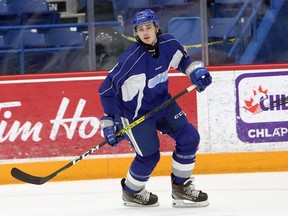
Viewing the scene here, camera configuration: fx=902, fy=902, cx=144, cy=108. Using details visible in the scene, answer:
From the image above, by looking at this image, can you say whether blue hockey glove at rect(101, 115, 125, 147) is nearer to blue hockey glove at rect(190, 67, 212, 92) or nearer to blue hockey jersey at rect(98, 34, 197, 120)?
blue hockey jersey at rect(98, 34, 197, 120)

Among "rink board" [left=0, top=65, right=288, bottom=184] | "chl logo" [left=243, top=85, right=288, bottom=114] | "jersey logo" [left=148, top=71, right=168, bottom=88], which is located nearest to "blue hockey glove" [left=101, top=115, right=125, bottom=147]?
"jersey logo" [left=148, top=71, right=168, bottom=88]

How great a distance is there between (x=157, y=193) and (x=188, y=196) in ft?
1.66

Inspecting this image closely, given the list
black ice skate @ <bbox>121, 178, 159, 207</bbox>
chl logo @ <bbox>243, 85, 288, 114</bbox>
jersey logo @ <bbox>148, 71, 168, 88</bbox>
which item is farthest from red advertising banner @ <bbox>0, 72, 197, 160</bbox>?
jersey logo @ <bbox>148, 71, 168, 88</bbox>

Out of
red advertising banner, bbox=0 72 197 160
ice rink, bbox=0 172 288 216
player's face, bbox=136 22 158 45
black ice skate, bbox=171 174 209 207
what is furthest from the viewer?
red advertising banner, bbox=0 72 197 160

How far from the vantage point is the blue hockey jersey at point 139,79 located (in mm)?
4316

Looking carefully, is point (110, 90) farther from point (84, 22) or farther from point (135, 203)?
point (84, 22)

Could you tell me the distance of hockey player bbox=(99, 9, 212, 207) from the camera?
4.32 metres

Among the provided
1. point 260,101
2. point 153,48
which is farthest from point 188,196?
point 260,101

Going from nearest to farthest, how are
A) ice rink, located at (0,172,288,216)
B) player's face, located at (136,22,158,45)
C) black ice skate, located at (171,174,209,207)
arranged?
player's face, located at (136,22,158,45), ice rink, located at (0,172,288,216), black ice skate, located at (171,174,209,207)

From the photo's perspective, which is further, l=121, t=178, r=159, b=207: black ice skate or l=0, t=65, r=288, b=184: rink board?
l=0, t=65, r=288, b=184: rink board

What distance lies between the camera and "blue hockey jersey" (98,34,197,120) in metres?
4.32

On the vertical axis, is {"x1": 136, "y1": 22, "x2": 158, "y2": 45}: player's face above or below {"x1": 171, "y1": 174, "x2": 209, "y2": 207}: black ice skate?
above

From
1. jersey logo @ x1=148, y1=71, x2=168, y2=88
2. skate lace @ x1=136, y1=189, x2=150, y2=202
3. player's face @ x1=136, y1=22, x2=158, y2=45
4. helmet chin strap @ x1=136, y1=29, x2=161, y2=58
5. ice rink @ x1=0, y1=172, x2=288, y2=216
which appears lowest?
ice rink @ x1=0, y1=172, x2=288, y2=216

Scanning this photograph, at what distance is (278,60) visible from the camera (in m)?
5.77
